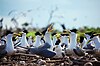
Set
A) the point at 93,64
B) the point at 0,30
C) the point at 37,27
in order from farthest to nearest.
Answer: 1. the point at 37,27
2. the point at 0,30
3. the point at 93,64

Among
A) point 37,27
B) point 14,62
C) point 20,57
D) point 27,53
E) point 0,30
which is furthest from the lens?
point 37,27

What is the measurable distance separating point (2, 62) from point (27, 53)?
2.86 metres

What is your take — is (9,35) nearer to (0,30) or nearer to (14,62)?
(14,62)

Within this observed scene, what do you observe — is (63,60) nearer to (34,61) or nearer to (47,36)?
(34,61)

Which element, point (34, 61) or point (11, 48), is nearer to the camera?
point (34, 61)

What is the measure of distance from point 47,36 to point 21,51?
145 centimetres

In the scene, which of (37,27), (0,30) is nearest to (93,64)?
(0,30)

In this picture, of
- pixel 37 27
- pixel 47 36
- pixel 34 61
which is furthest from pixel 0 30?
pixel 34 61

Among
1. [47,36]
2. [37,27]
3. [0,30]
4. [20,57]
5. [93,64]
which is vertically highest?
[37,27]

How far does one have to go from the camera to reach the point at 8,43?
17875 millimetres

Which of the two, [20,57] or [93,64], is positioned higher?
[20,57]

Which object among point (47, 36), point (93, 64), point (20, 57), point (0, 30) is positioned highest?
point (0, 30)

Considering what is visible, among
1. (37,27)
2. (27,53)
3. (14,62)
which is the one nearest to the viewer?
(14,62)

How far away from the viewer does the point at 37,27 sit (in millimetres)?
59875
